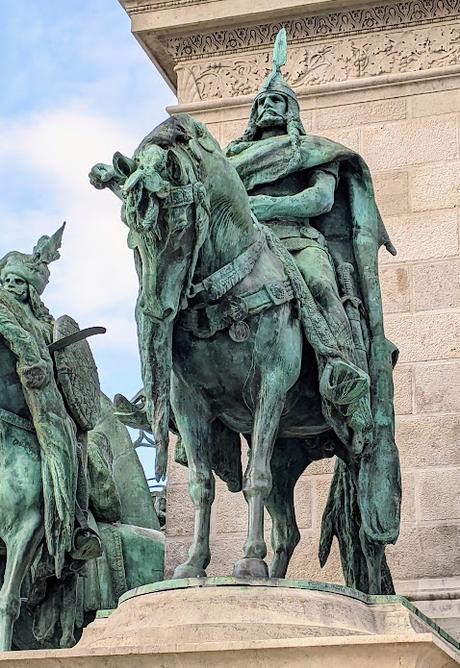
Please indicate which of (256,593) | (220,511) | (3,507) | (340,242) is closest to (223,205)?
(340,242)

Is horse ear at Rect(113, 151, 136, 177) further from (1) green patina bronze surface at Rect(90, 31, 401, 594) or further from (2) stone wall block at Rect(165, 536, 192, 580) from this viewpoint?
(2) stone wall block at Rect(165, 536, 192, 580)

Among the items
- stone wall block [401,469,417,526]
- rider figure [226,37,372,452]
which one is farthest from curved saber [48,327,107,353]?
stone wall block [401,469,417,526]

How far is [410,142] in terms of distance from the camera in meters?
11.0

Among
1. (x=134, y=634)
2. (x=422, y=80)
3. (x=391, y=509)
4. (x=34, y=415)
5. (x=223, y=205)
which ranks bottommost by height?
(x=134, y=634)

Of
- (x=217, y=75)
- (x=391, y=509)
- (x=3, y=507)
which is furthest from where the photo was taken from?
(x=217, y=75)

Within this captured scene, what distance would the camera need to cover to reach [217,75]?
11.5m

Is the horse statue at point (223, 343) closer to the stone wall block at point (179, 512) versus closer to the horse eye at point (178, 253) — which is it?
the horse eye at point (178, 253)

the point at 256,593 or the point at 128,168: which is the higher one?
the point at 128,168

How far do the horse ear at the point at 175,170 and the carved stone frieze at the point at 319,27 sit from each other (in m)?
4.55

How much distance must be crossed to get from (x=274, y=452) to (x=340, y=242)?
1.21 meters

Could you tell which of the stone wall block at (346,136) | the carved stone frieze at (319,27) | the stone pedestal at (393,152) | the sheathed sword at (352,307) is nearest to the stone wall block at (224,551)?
the stone pedestal at (393,152)

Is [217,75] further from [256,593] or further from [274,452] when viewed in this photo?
[256,593]

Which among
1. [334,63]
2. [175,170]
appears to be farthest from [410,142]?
[175,170]

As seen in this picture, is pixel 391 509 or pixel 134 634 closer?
pixel 134 634
